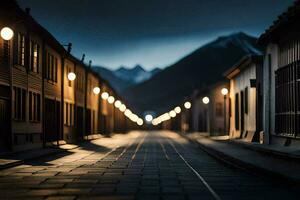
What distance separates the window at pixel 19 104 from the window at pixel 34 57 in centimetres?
297

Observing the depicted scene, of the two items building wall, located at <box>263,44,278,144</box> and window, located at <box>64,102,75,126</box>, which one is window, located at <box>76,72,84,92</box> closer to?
window, located at <box>64,102,75,126</box>

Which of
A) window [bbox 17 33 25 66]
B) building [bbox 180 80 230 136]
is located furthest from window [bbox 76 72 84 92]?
window [bbox 17 33 25 66]

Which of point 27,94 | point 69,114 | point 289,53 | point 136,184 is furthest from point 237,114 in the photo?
point 136,184

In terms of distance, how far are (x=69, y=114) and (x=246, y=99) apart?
14.9 meters

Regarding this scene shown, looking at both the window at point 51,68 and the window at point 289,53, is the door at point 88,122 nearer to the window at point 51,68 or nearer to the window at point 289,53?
the window at point 51,68

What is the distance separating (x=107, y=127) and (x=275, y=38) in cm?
6535

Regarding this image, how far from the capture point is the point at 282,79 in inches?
1221

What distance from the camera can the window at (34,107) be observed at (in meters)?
38.0

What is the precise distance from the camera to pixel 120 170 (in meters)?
22.6

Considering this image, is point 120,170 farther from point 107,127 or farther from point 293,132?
point 107,127

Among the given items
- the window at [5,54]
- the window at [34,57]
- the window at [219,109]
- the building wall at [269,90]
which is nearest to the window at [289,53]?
the building wall at [269,90]

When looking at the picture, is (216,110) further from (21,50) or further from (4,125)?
(4,125)

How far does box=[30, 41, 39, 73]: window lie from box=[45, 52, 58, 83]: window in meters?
2.78

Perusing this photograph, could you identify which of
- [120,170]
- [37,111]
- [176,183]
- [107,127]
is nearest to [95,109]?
[107,127]
